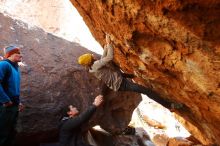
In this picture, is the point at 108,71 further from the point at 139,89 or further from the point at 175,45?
the point at 175,45

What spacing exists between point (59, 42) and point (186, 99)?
179 inches

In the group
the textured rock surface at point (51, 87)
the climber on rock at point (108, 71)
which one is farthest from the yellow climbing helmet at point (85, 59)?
the textured rock surface at point (51, 87)

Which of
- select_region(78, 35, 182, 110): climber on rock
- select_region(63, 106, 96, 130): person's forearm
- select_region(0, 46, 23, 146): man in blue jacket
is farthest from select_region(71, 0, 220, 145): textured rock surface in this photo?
select_region(0, 46, 23, 146): man in blue jacket

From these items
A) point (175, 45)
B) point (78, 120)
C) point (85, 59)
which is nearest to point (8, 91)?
point (78, 120)

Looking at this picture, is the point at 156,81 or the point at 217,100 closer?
the point at 217,100

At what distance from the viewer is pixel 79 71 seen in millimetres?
8266

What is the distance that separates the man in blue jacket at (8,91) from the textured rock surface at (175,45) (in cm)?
204

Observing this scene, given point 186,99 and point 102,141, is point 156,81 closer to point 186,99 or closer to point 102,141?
point 186,99

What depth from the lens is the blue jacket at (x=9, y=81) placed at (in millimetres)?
5203

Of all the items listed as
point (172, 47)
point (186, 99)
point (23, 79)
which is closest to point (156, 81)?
point (186, 99)

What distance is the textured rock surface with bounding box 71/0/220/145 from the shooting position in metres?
4.50

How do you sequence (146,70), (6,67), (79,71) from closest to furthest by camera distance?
1. (6,67)
2. (146,70)
3. (79,71)

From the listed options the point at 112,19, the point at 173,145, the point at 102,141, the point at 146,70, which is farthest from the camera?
the point at 173,145

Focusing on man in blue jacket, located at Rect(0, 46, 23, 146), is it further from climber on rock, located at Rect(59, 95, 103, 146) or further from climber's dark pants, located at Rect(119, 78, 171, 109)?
climber's dark pants, located at Rect(119, 78, 171, 109)
